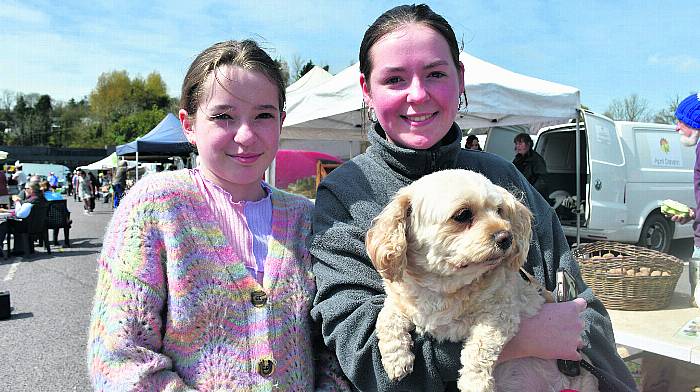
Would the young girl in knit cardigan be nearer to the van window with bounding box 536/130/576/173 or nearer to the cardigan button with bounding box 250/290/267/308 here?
the cardigan button with bounding box 250/290/267/308

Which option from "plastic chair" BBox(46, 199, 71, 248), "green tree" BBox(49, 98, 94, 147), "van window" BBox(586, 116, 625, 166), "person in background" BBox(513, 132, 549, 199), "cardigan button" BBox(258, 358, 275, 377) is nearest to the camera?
"cardigan button" BBox(258, 358, 275, 377)

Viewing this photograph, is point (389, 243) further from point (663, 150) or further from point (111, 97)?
point (111, 97)

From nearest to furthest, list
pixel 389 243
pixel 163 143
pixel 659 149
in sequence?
pixel 389 243 → pixel 659 149 → pixel 163 143

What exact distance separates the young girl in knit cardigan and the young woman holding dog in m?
0.15

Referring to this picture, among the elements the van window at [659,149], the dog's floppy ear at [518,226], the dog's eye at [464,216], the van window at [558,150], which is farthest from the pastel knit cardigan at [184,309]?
the van window at [558,150]

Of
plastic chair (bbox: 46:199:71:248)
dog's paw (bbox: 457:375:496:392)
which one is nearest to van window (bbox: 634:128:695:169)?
dog's paw (bbox: 457:375:496:392)

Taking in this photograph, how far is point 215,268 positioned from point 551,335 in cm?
108

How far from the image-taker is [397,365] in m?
1.64

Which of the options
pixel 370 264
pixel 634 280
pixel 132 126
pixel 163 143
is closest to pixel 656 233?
pixel 634 280

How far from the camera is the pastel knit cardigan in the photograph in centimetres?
156

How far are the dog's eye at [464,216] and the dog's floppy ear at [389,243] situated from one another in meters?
0.18

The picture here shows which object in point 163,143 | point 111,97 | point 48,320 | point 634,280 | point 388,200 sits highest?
point 111,97

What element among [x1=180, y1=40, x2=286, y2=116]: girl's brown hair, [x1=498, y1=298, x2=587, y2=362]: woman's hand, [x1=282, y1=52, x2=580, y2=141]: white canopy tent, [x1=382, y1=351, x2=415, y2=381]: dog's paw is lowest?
[x1=382, y1=351, x2=415, y2=381]: dog's paw

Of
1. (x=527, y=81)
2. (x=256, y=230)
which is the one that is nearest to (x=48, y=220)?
(x=527, y=81)
